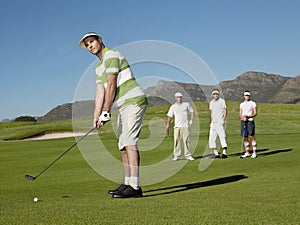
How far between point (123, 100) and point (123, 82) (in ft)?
0.94

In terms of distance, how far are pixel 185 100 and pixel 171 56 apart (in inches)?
239

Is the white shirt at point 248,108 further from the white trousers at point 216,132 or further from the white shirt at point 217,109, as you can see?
the white trousers at point 216,132

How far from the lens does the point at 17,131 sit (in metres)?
38.3

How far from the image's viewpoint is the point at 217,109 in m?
16.2

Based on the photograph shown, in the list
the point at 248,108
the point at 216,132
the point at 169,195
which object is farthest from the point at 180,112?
the point at 169,195

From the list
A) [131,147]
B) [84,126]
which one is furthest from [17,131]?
[131,147]

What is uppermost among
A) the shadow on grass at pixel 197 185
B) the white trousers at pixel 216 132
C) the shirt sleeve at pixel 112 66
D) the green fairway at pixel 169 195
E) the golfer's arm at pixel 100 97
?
the shirt sleeve at pixel 112 66

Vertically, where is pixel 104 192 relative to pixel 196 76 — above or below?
below

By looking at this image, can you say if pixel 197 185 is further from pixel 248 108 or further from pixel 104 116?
pixel 248 108

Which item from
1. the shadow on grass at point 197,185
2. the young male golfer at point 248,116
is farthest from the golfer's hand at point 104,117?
the young male golfer at point 248,116

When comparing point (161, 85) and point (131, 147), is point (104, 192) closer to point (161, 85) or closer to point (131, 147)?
point (131, 147)

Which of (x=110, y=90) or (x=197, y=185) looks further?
(x=197, y=185)

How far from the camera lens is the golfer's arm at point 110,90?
7254 mm

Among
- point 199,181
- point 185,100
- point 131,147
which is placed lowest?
point 199,181
